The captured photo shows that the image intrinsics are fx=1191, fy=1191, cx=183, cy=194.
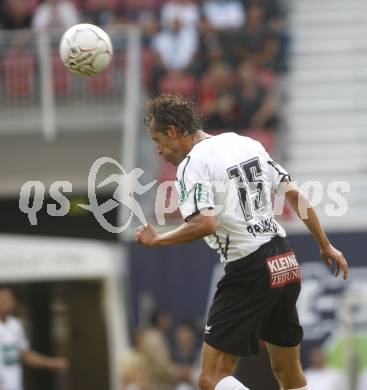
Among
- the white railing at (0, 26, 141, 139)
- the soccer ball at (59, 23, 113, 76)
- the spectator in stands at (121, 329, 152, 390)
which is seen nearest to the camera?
the soccer ball at (59, 23, 113, 76)

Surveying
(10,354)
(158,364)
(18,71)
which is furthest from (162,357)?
(18,71)

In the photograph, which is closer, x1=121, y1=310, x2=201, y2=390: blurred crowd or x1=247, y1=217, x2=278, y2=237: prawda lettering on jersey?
x1=247, y1=217, x2=278, y2=237: prawda lettering on jersey

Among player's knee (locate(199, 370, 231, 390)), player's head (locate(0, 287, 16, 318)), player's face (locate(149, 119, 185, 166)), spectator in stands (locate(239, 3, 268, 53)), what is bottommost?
player's head (locate(0, 287, 16, 318))

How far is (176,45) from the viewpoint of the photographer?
16734mm

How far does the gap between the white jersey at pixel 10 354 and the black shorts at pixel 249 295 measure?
5.88 metres

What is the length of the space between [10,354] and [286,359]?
5902 mm

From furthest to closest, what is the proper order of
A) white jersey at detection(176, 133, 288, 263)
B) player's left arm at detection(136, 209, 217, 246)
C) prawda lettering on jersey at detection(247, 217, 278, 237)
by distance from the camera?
prawda lettering on jersey at detection(247, 217, 278, 237) → white jersey at detection(176, 133, 288, 263) → player's left arm at detection(136, 209, 217, 246)

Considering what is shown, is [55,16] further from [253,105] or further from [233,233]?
[233,233]

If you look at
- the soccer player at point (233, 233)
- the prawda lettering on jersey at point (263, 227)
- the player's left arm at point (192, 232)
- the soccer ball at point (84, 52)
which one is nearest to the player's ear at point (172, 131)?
the soccer player at point (233, 233)

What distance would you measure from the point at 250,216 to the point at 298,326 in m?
0.80

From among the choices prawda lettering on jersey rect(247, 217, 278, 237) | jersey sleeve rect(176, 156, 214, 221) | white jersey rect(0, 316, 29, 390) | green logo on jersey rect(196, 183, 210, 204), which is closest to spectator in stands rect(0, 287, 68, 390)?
white jersey rect(0, 316, 29, 390)

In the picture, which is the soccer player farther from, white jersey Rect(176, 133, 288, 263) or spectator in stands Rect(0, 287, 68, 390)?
spectator in stands Rect(0, 287, 68, 390)

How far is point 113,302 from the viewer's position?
1419 centimetres

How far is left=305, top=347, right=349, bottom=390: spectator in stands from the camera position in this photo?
12.2 metres
